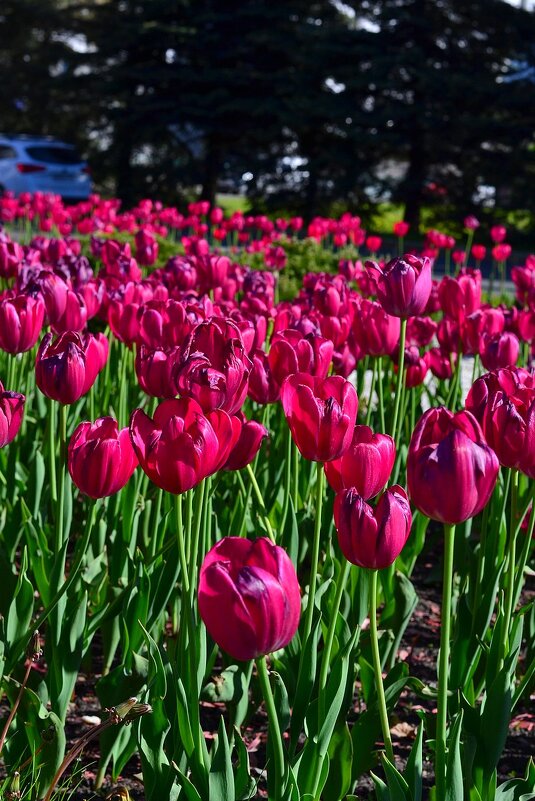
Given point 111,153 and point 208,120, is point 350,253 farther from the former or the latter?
point 111,153

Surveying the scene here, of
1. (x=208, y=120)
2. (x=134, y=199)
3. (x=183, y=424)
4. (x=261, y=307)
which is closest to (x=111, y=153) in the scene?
(x=134, y=199)

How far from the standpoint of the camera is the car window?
19969 millimetres

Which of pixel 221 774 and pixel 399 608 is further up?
pixel 221 774

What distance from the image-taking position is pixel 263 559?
3.96 feet

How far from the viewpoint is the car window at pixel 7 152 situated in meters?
20.0

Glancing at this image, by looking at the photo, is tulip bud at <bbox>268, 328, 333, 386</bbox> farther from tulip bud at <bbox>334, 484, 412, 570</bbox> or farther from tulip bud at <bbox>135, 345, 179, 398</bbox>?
tulip bud at <bbox>334, 484, 412, 570</bbox>

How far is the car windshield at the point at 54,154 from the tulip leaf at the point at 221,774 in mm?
19374

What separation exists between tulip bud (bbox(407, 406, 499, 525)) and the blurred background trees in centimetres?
1841

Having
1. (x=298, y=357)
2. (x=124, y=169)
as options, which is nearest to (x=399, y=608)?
(x=298, y=357)

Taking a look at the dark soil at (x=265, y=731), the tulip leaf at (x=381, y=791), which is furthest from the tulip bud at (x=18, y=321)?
the tulip leaf at (x=381, y=791)

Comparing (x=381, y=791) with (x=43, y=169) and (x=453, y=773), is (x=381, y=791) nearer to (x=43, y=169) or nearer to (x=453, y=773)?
(x=453, y=773)

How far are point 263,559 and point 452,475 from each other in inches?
12.0

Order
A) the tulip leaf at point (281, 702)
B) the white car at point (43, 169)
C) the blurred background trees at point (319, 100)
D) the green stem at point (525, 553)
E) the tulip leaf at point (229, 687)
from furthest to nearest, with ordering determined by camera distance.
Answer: the white car at point (43, 169) → the blurred background trees at point (319, 100) → the tulip leaf at point (229, 687) → the green stem at point (525, 553) → the tulip leaf at point (281, 702)

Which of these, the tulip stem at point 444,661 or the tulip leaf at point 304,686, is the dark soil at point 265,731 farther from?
the tulip stem at point 444,661
